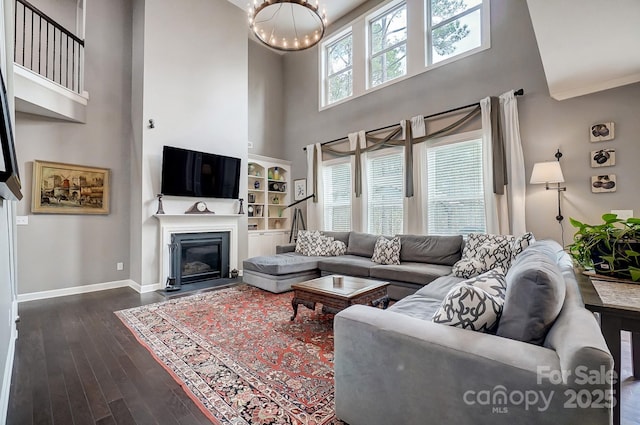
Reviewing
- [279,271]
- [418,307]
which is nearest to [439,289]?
[418,307]

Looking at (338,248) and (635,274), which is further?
(338,248)

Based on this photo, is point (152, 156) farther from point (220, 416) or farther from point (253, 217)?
point (220, 416)

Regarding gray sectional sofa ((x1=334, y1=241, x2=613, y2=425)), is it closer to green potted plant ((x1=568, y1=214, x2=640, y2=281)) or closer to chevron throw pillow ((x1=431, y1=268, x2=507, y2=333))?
chevron throw pillow ((x1=431, y1=268, x2=507, y2=333))

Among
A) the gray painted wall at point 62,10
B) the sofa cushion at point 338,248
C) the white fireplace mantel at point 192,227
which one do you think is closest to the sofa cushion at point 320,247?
the sofa cushion at point 338,248

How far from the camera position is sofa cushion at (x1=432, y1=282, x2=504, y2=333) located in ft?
4.63

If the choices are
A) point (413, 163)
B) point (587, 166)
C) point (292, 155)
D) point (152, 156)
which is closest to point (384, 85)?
point (413, 163)

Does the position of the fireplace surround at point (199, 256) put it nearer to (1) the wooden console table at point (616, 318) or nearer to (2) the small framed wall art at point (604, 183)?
(1) the wooden console table at point (616, 318)

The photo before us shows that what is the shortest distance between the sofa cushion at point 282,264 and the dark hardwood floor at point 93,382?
6.14ft

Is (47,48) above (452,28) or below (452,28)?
below

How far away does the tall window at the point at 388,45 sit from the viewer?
17.5 feet

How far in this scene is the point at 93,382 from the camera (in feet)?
6.80

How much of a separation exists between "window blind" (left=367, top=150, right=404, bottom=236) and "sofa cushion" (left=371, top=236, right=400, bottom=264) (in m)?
0.78

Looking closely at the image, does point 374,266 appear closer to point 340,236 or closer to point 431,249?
point 431,249

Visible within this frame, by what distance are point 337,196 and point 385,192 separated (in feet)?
3.90
